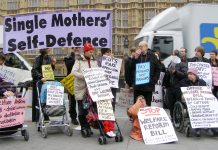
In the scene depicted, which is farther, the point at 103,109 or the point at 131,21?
the point at 131,21

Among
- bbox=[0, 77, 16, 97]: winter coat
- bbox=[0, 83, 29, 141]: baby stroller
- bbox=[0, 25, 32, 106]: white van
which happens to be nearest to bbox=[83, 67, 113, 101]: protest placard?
bbox=[0, 83, 29, 141]: baby stroller

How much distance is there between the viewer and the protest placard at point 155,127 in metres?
7.25

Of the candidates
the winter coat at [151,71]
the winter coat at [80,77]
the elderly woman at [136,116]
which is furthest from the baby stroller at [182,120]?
the winter coat at [80,77]

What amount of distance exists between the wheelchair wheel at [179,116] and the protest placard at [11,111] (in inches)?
113

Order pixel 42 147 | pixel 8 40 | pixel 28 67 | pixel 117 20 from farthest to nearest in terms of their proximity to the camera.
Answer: pixel 117 20 → pixel 28 67 → pixel 8 40 → pixel 42 147

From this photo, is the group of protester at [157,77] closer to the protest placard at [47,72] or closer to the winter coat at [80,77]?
the winter coat at [80,77]

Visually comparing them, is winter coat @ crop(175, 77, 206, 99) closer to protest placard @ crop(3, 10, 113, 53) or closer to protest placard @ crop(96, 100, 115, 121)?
protest placard @ crop(96, 100, 115, 121)

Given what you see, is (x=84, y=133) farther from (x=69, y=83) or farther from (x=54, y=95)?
(x=69, y=83)

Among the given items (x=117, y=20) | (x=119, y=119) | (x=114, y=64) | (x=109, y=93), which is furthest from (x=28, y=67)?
(x=117, y=20)

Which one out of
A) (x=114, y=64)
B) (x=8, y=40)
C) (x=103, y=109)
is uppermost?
(x=8, y=40)

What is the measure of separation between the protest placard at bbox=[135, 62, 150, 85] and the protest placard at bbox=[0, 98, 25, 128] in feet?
7.12

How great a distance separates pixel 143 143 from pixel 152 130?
279mm

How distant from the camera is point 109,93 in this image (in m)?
7.54

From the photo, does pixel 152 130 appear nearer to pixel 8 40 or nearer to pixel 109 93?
pixel 109 93
